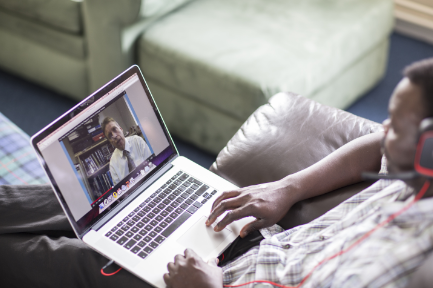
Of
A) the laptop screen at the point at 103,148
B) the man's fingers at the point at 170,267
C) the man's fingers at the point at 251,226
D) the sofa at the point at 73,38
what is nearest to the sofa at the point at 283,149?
the man's fingers at the point at 251,226

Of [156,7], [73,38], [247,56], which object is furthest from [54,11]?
[247,56]

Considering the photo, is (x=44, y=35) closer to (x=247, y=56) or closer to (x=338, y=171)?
(x=247, y=56)

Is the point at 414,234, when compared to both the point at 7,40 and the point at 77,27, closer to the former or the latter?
the point at 77,27

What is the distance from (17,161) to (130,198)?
1.61 ft

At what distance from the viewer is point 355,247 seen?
0.78m

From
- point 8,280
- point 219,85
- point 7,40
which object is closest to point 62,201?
point 8,280

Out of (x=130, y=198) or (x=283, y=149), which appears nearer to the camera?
(x=130, y=198)

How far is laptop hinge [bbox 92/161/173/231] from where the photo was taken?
40.7 inches

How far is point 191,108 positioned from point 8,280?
107 cm

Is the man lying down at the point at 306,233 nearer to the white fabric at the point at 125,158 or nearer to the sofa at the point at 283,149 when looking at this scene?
the sofa at the point at 283,149

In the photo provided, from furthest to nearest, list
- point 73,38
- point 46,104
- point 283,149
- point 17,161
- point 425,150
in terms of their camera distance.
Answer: point 46,104 < point 73,38 < point 17,161 < point 283,149 < point 425,150

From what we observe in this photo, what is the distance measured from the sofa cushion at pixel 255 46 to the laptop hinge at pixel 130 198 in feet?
2.04

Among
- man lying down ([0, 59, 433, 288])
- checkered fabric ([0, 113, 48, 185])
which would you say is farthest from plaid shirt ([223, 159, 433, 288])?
checkered fabric ([0, 113, 48, 185])

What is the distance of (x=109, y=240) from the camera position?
100cm
